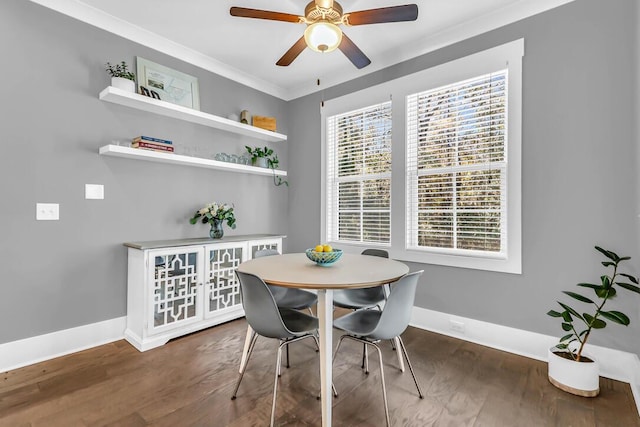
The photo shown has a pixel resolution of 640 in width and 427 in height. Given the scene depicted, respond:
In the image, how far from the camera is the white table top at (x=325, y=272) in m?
1.53

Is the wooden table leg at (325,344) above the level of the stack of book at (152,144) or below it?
below

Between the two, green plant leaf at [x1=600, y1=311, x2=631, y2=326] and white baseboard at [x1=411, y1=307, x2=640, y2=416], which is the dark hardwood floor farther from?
green plant leaf at [x1=600, y1=311, x2=631, y2=326]

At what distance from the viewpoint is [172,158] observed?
110 inches

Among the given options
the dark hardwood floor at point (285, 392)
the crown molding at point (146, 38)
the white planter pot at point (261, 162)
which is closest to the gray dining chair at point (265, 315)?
the dark hardwood floor at point (285, 392)

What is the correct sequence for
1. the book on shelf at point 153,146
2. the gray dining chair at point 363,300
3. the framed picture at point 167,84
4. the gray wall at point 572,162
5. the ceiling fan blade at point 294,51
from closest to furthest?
the gray wall at point 572,162, the ceiling fan blade at point 294,51, the gray dining chair at point 363,300, the book on shelf at point 153,146, the framed picture at point 167,84

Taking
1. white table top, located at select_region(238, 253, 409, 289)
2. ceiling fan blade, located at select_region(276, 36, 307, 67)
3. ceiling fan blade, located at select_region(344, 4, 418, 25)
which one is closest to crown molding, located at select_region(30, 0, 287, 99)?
ceiling fan blade, located at select_region(276, 36, 307, 67)

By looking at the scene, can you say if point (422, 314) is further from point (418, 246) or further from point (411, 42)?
point (411, 42)

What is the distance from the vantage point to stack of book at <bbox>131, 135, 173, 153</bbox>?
2623 millimetres

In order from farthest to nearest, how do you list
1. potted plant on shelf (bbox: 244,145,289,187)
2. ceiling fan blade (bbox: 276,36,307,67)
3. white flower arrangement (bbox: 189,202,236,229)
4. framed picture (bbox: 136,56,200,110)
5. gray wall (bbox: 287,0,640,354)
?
potted plant on shelf (bbox: 244,145,289,187)
white flower arrangement (bbox: 189,202,236,229)
framed picture (bbox: 136,56,200,110)
ceiling fan blade (bbox: 276,36,307,67)
gray wall (bbox: 287,0,640,354)

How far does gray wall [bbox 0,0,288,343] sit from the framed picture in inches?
3.5

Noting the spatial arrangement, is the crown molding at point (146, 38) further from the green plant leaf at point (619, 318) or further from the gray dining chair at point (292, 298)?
the green plant leaf at point (619, 318)

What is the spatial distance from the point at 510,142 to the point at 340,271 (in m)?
1.81

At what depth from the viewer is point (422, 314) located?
2924mm

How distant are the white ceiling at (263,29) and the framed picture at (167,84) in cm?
20
